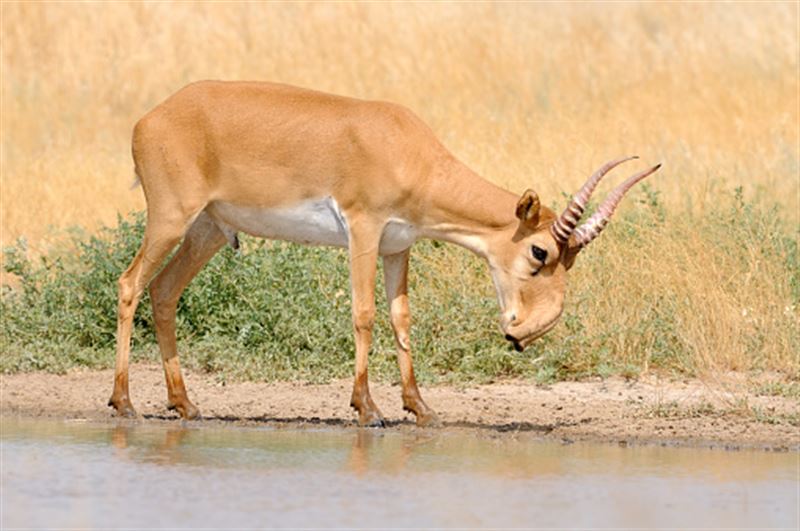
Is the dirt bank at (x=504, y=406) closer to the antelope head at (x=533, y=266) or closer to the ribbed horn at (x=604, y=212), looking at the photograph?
the antelope head at (x=533, y=266)

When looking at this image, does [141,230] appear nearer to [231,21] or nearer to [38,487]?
[38,487]

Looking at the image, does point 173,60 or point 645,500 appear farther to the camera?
point 173,60

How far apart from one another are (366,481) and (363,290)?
2.45 m

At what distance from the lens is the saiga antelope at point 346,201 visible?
1212cm

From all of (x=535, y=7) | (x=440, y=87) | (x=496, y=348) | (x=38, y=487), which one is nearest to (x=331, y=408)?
(x=496, y=348)

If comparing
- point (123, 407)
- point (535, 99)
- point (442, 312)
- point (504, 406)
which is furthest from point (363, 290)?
point (535, 99)

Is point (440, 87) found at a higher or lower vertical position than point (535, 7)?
lower

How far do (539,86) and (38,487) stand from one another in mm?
21565

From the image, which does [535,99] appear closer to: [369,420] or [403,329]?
[403,329]

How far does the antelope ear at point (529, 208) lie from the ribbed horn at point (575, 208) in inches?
5.9

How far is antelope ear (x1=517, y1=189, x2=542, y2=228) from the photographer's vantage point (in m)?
11.9

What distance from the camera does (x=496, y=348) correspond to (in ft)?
Result: 45.8

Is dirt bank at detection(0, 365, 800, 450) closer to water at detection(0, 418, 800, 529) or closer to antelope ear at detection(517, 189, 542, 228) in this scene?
water at detection(0, 418, 800, 529)

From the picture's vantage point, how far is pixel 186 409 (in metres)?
12.6
